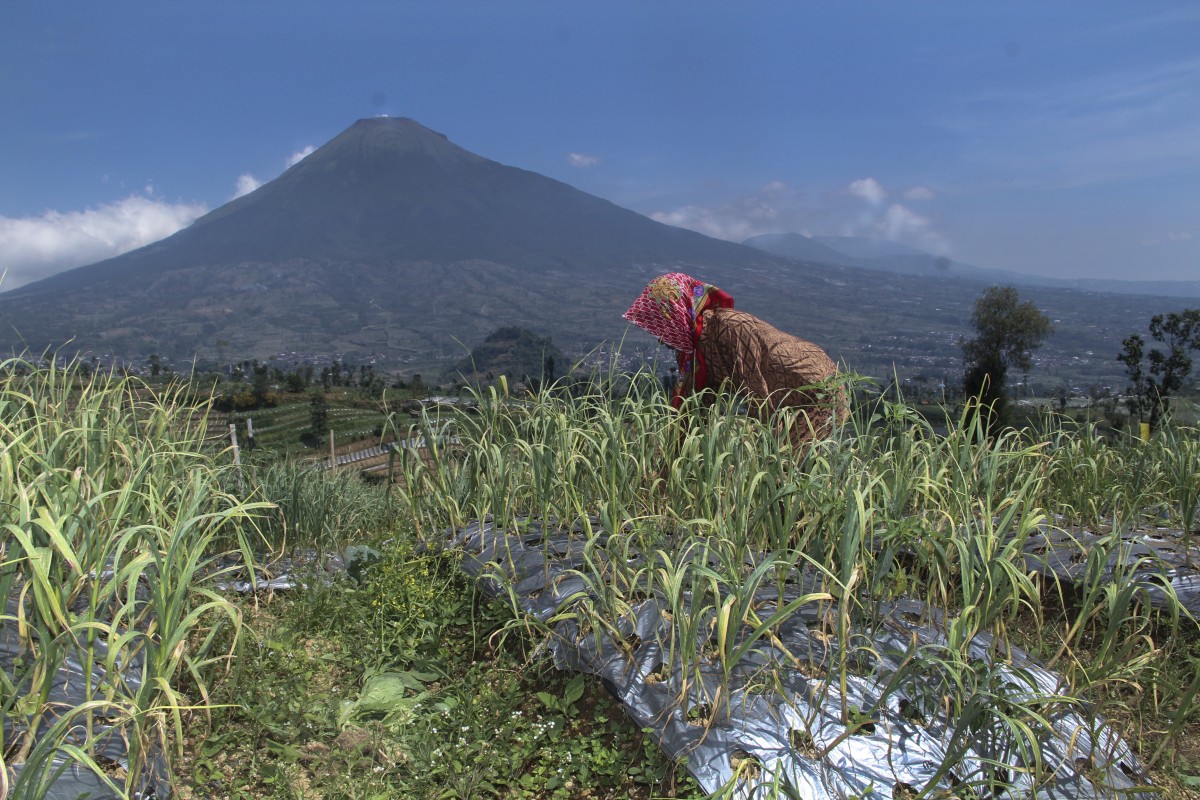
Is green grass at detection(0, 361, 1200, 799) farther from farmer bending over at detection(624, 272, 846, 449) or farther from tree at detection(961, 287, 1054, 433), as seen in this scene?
tree at detection(961, 287, 1054, 433)

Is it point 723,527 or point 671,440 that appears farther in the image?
point 671,440

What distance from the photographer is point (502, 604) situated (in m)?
2.95

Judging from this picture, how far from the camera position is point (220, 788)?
6.82 feet

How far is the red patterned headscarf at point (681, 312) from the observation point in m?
4.47

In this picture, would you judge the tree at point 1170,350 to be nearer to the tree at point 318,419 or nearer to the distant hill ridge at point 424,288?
the tree at point 318,419

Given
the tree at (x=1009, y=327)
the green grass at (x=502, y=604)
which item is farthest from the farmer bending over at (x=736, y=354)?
the tree at (x=1009, y=327)

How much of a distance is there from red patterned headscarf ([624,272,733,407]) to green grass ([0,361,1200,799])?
1.83ft

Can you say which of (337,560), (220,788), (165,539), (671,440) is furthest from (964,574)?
(337,560)

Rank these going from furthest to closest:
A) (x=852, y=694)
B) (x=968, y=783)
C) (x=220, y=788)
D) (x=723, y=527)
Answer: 1. (x=723, y=527)
2. (x=852, y=694)
3. (x=220, y=788)
4. (x=968, y=783)

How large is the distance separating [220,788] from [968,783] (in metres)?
1.97

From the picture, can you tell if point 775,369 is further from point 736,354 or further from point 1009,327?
point 1009,327

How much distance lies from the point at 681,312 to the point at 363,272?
163826 millimetres

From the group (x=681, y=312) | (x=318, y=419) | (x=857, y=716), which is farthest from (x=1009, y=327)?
(x=318, y=419)

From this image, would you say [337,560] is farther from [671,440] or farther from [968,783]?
[968,783]
